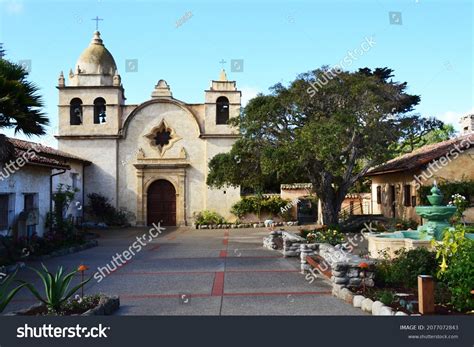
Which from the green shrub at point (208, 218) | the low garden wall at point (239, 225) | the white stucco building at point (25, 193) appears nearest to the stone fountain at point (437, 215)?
the white stucco building at point (25, 193)

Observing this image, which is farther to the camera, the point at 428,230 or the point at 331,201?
the point at 331,201

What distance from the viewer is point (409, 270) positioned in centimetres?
855

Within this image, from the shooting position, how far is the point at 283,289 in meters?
9.54

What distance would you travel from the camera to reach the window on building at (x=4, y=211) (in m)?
14.9

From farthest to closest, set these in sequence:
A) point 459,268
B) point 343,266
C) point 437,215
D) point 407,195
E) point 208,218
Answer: point 208,218
point 407,195
point 437,215
point 343,266
point 459,268

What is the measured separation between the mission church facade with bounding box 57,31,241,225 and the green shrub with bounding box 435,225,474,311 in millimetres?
21318

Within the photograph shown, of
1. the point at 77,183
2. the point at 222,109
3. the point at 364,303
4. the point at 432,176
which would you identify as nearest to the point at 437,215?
the point at 364,303

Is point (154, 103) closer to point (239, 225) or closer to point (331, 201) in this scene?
point (239, 225)

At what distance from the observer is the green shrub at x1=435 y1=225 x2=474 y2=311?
6789 mm

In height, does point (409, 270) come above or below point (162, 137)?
below

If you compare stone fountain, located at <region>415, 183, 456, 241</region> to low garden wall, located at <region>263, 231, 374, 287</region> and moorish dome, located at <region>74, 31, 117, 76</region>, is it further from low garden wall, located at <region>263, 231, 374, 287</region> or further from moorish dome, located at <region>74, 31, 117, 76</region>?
moorish dome, located at <region>74, 31, 117, 76</region>

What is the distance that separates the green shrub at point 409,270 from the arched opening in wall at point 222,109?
21.1 metres

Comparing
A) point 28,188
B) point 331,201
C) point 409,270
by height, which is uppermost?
point 28,188

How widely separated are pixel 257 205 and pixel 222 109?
6.03m
